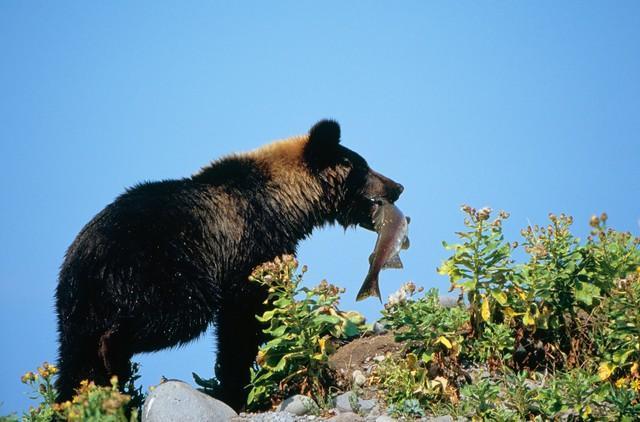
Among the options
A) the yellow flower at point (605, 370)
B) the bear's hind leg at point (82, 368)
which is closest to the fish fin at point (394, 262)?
the yellow flower at point (605, 370)

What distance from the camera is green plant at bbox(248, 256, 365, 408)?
680 centimetres

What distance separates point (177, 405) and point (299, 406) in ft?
3.53

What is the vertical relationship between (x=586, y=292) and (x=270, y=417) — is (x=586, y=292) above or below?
above

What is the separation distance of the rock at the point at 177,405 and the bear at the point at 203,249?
1.78ft

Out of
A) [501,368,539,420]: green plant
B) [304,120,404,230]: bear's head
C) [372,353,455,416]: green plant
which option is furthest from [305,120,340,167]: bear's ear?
[501,368,539,420]: green plant

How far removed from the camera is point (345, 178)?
9.19 m

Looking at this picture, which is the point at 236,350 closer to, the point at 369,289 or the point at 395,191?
the point at 369,289

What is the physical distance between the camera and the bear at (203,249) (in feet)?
22.2

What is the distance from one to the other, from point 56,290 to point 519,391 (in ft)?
13.7

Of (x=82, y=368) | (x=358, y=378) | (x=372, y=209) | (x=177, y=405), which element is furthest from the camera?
(x=372, y=209)

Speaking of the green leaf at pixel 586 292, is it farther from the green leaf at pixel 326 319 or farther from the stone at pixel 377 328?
the stone at pixel 377 328

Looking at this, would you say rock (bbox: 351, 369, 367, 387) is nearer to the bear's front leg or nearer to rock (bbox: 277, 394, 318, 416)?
rock (bbox: 277, 394, 318, 416)

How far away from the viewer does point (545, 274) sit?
714cm

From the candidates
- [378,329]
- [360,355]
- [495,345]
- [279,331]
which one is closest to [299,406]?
[279,331]
